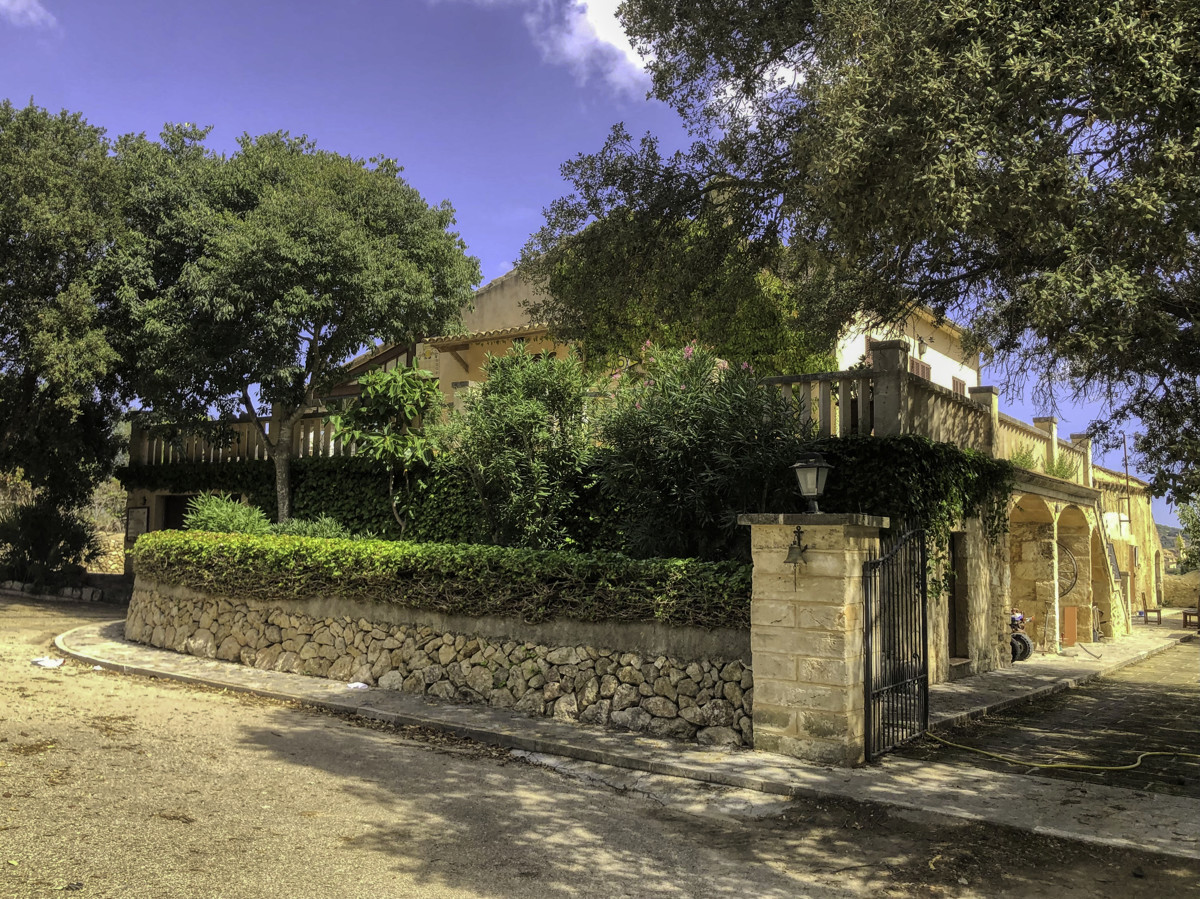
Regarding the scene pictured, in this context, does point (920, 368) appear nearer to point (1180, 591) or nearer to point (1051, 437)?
point (1051, 437)

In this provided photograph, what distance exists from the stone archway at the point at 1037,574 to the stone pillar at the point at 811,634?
10.4m

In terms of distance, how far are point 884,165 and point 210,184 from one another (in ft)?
45.7

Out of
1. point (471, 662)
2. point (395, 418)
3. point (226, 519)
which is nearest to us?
point (471, 662)

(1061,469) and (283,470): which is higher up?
(1061,469)

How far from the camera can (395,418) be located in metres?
13.8

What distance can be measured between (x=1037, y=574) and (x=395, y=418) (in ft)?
40.6

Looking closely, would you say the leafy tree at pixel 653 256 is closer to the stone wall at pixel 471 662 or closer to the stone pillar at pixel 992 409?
the stone pillar at pixel 992 409

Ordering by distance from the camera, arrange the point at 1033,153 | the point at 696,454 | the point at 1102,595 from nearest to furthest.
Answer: the point at 1033,153 < the point at 696,454 < the point at 1102,595

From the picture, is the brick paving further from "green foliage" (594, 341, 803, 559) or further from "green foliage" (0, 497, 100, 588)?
"green foliage" (0, 497, 100, 588)

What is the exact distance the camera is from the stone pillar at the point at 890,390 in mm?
10320

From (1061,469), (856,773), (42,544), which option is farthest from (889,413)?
(42,544)

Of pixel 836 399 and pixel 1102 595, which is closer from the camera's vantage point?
pixel 836 399

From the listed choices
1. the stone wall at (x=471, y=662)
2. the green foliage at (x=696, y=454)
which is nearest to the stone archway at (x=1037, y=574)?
the green foliage at (x=696, y=454)

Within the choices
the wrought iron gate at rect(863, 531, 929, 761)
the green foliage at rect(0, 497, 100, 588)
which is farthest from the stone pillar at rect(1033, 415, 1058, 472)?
the green foliage at rect(0, 497, 100, 588)
